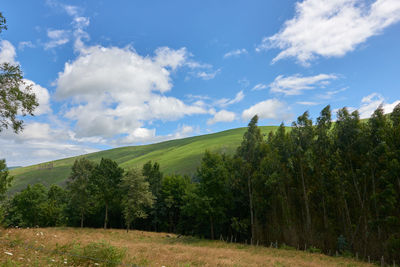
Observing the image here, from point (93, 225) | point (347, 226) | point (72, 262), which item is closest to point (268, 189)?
point (347, 226)

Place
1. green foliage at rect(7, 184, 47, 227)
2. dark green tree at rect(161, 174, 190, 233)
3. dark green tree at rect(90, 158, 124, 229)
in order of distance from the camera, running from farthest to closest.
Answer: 1. green foliage at rect(7, 184, 47, 227)
2. dark green tree at rect(161, 174, 190, 233)
3. dark green tree at rect(90, 158, 124, 229)

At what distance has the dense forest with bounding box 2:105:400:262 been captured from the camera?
88.7 ft

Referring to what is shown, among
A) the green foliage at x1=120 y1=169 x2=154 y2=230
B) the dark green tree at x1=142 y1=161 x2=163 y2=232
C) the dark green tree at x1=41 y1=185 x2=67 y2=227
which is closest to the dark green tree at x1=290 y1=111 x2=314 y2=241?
the green foliage at x1=120 y1=169 x2=154 y2=230

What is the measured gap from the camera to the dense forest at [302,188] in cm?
2705

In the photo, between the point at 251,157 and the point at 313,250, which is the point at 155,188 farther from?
the point at 313,250

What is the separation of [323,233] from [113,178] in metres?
46.8

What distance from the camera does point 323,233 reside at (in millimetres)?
32219

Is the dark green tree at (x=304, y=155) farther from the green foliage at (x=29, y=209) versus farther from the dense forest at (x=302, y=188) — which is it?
the green foliage at (x=29, y=209)

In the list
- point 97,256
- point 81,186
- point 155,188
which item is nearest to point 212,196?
point 155,188

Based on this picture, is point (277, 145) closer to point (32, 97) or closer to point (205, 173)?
point (205, 173)

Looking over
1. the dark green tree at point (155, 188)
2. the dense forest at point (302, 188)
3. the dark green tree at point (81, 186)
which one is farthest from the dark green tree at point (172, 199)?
the dark green tree at point (81, 186)

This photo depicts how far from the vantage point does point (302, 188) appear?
3559 centimetres

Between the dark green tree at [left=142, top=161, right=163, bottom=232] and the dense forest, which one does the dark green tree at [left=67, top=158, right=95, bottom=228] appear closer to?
the dense forest

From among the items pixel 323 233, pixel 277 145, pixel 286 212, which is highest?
pixel 277 145
